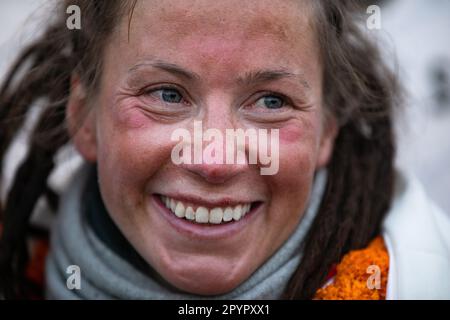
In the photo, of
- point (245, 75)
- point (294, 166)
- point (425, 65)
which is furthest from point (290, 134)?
point (425, 65)

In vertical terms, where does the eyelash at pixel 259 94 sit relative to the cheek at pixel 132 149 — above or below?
above

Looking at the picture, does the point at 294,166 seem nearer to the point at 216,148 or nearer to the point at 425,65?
the point at 216,148

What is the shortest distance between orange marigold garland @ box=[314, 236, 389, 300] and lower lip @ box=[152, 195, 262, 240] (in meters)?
0.30

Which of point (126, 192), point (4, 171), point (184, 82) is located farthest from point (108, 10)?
point (4, 171)

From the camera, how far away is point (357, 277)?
159 cm

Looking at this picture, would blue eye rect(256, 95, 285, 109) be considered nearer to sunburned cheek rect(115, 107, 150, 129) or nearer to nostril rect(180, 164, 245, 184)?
nostril rect(180, 164, 245, 184)

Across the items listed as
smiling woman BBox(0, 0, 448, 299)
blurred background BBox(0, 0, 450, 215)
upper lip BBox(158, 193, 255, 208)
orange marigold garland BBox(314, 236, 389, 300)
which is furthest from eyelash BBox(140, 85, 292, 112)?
blurred background BBox(0, 0, 450, 215)

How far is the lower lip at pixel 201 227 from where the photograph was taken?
153 centimetres

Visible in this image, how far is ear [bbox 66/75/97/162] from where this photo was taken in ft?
5.71

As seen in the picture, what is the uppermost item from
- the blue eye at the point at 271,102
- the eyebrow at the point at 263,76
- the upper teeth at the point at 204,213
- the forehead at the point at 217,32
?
the forehead at the point at 217,32

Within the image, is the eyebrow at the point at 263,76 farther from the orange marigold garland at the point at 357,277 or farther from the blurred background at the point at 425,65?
the blurred background at the point at 425,65

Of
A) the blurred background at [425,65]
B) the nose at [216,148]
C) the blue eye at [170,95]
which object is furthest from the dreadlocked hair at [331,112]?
the blurred background at [425,65]

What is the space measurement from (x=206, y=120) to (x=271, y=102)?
0.21 meters

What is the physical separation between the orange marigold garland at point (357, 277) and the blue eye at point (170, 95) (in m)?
0.65
